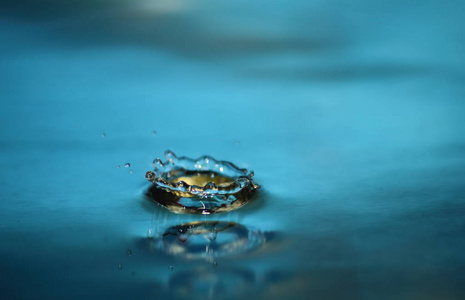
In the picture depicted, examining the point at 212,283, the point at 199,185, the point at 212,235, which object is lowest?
the point at 212,283

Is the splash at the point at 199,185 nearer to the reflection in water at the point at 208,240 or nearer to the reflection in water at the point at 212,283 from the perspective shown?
the reflection in water at the point at 208,240

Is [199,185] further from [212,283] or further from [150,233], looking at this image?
[212,283]

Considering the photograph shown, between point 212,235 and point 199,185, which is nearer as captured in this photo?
point 212,235

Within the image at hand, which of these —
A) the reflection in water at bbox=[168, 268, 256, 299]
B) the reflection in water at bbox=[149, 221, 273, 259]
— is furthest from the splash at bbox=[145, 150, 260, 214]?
the reflection in water at bbox=[168, 268, 256, 299]

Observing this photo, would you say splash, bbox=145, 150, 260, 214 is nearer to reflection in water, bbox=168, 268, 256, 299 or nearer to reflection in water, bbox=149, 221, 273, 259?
reflection in water, bbox=149, 221, 273, 259

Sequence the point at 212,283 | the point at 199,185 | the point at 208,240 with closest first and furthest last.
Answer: the point at 212,283 → the point at 208,240 → the point at 199,185

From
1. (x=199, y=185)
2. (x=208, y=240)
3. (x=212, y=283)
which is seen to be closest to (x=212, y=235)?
(x=208, y=240)

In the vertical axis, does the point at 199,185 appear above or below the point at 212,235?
above

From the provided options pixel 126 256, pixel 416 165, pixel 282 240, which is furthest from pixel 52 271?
pixel 416 165
